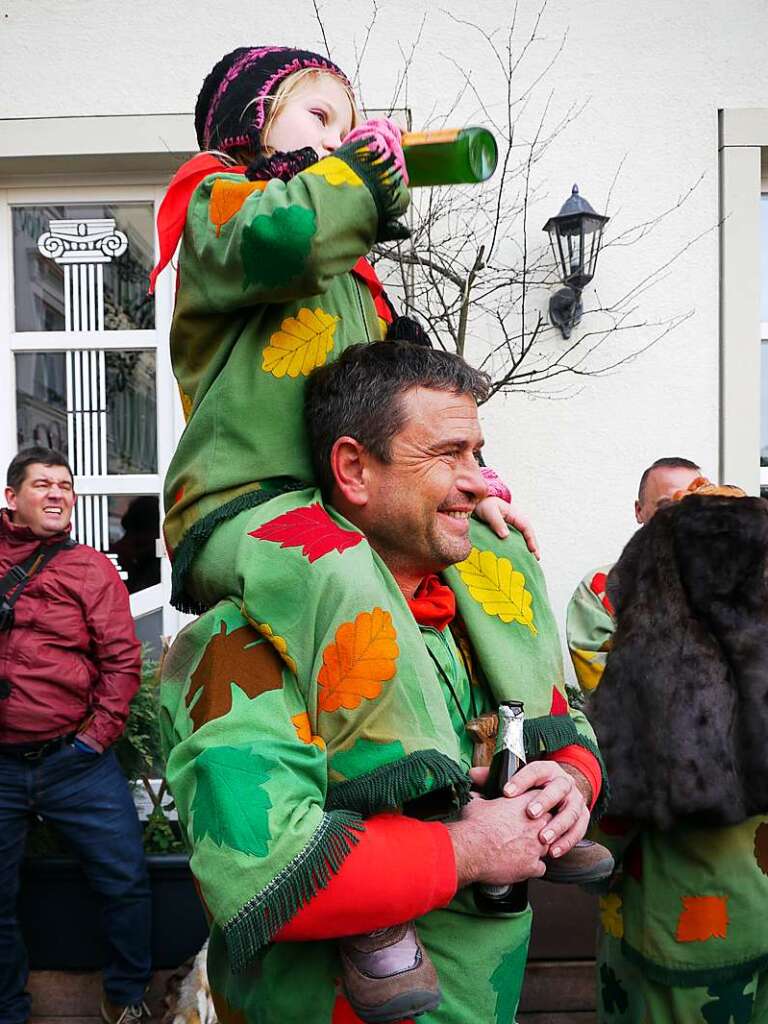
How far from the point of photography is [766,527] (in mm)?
2715

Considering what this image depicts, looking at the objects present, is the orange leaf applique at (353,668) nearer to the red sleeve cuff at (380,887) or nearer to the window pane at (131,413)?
the red sleeve cuff at (380,887)

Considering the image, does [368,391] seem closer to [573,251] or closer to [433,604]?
[433,604]

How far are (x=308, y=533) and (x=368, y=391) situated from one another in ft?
0.95

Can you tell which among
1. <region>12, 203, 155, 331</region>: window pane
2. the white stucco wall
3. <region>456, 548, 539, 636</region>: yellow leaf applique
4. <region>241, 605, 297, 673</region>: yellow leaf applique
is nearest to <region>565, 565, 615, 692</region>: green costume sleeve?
the white stucco wall

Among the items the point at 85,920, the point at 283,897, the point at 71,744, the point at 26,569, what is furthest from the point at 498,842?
the point at 85,920

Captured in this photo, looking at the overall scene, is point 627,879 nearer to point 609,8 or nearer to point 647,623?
point 647,623

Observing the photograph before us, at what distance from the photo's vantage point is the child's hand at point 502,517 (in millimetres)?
1831

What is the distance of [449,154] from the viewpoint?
5.49ft

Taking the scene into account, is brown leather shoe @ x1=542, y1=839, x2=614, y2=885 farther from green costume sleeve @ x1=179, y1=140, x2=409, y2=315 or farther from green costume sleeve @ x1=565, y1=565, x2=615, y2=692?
green costume sleeve @ x1=565, y1=565, x2=615, y2=692

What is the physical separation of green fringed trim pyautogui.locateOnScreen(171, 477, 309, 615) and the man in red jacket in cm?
235

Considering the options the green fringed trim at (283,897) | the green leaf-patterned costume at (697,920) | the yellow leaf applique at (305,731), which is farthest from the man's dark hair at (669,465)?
the green fringed trim at (283,897)

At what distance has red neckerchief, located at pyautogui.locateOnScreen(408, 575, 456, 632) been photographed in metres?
1.74

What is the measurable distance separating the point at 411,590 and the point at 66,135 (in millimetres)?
3841

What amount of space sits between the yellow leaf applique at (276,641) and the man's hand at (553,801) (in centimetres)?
40
